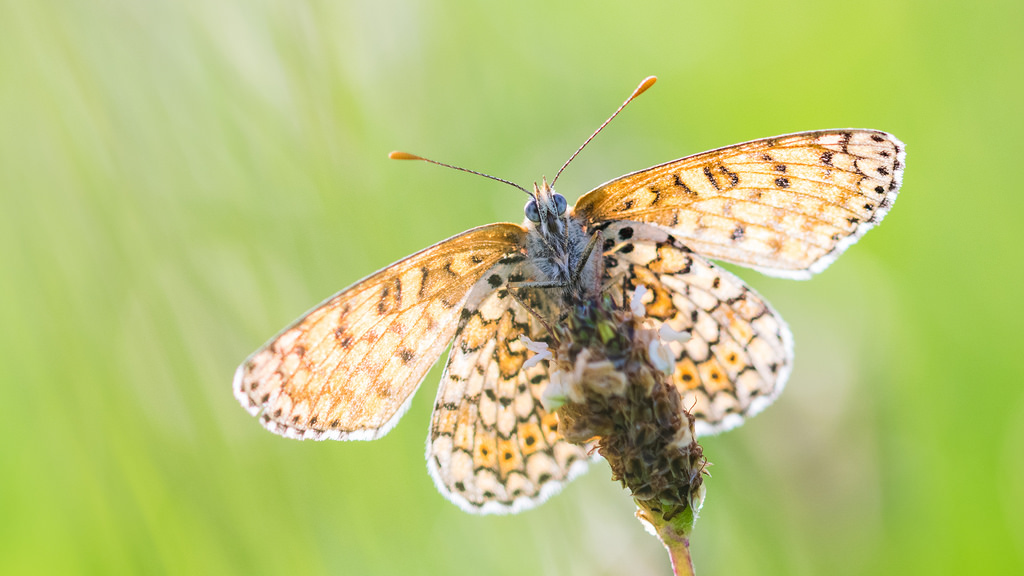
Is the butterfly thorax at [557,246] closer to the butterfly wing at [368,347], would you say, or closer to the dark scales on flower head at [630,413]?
the butterfly wing at [368,347]

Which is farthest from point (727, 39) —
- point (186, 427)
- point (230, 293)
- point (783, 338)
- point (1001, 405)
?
point (186, 427)

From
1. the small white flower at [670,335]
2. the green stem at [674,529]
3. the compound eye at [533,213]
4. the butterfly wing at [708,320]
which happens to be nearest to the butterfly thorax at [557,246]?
the compound eye at [533,213]

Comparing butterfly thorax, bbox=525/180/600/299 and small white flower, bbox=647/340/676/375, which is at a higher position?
butterfly thorax, bbox=525/180/600/299

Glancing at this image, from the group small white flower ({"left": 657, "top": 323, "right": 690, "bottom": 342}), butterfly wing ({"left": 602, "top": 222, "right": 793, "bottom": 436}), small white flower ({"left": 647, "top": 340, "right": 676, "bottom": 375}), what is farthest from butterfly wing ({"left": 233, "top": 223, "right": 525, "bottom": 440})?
small white flower ({"left": 647, "top": 340, "right": 676, "bottom": 375})

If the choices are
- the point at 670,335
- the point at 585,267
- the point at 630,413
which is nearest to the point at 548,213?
the point at 585,267

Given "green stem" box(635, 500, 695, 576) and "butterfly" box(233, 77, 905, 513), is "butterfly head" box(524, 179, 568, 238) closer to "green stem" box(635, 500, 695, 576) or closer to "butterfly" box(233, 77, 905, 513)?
"butterfly" box(233, 77, 905, 513)

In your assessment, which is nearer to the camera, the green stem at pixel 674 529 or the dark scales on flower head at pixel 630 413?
the green stem at pixel 674 529

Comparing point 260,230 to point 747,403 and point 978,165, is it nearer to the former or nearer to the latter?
point 747,403
